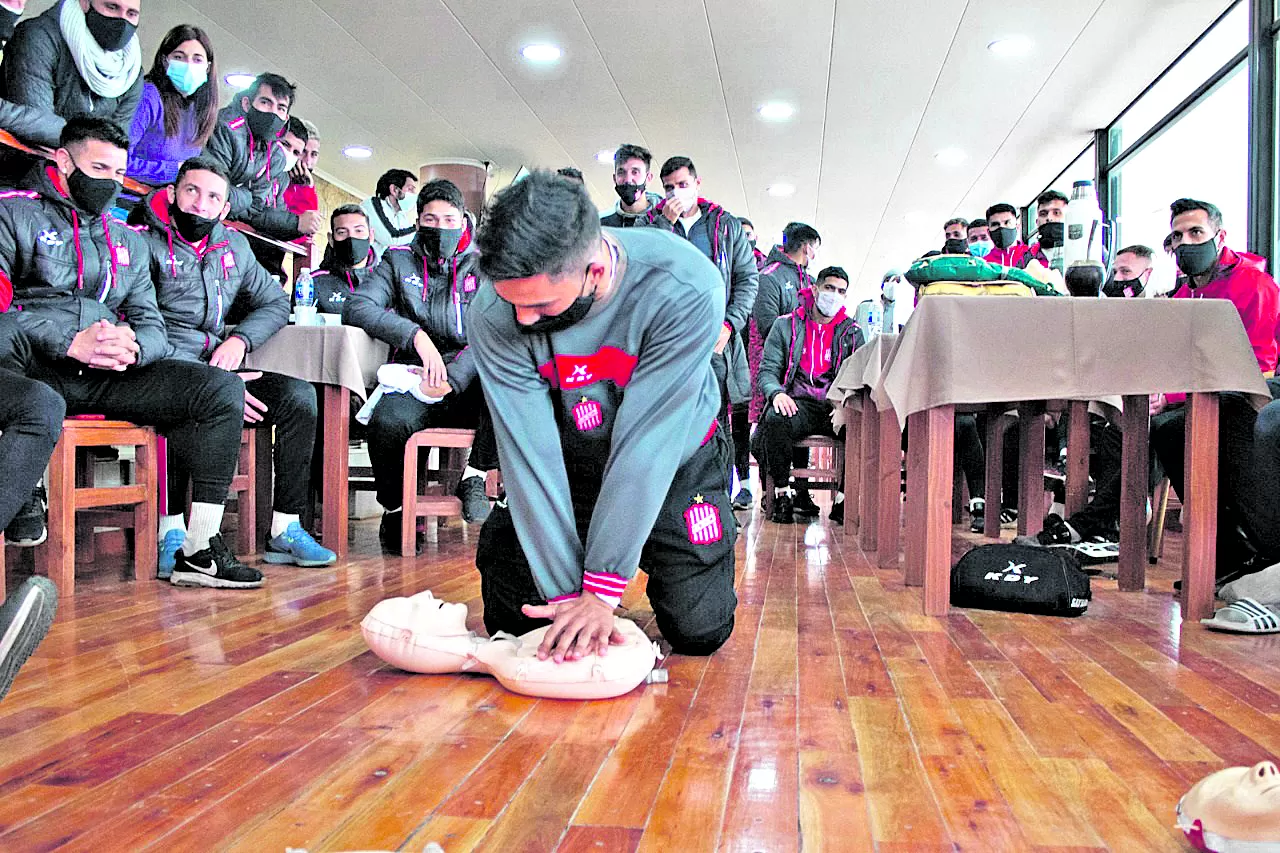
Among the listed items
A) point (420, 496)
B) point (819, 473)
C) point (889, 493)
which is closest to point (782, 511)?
point (819, 473)

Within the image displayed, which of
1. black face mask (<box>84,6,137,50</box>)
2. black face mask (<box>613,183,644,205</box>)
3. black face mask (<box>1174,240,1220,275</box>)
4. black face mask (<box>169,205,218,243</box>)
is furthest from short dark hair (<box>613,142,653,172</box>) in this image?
black face mask (<box>1174,240,1220,275</box>)

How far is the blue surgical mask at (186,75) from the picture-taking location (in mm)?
3453

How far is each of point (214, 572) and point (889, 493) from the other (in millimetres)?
1915

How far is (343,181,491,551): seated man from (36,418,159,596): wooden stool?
28.0 inches

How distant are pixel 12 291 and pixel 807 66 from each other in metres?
4.54

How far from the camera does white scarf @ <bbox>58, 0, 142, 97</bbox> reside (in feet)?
10.1

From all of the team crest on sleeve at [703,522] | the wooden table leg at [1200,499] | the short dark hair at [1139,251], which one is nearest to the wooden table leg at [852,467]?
the short dark hair at [1139,251]

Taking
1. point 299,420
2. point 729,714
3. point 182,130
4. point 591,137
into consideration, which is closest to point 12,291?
point 299,420

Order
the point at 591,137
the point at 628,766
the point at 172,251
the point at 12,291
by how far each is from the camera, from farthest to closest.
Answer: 1. the point at 591,137
2. the point at 172,251
3. the point at 12,291
4. the point at 628,766

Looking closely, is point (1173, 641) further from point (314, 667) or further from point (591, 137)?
point (591, 137)

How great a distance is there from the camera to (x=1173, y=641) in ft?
6.93

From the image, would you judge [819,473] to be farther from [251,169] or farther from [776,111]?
[776,111]

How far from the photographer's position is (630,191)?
389 cm

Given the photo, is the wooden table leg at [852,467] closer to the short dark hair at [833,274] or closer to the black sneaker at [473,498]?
the short dark hair at [833,274]
